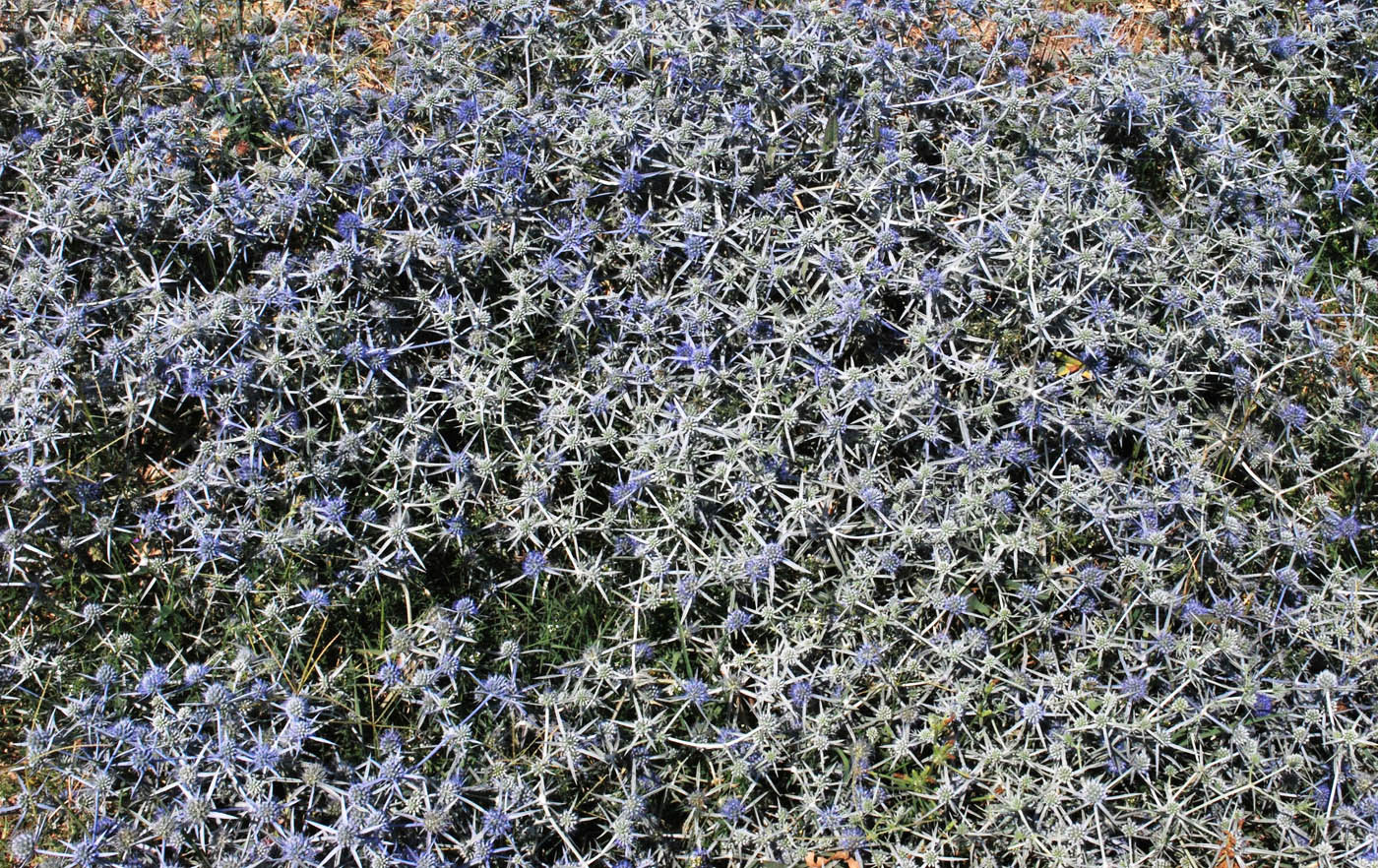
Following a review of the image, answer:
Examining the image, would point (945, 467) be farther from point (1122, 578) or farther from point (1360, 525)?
point (1360, 525)

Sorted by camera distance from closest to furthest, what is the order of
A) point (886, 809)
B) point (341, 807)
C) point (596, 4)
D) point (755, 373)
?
point (341, 807)
point (886, 809)
point (755, 373)
point (596, 4)

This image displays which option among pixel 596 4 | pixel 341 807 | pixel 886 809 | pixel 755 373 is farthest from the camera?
pixel 596 4

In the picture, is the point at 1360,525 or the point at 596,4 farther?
the point at 596,4

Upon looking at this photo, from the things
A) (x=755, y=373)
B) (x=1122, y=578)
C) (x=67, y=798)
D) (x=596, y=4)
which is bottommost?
(x=67, y=798)


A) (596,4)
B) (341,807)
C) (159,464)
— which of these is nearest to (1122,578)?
(341,807)

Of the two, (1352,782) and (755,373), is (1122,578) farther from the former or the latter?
(755,373)

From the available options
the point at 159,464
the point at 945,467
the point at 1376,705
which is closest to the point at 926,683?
the point at 945,467

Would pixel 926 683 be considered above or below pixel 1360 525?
below
